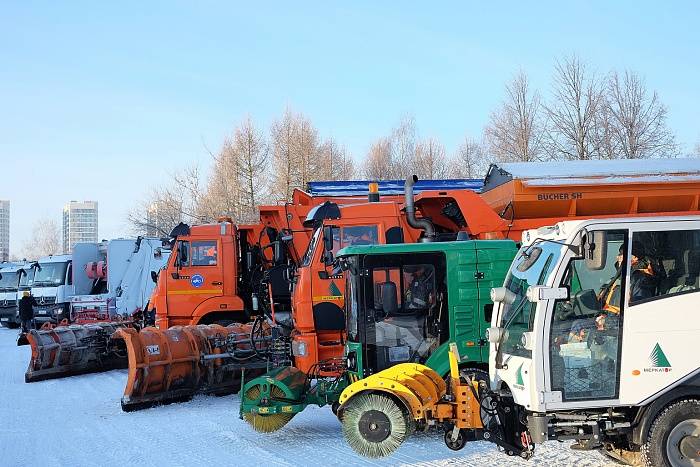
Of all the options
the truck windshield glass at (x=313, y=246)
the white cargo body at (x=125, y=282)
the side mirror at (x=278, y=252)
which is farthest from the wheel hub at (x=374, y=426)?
the white cargo body at (x=125, y=282)

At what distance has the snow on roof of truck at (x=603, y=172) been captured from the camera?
1119 centimetres

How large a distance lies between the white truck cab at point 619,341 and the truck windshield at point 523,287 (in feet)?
0.15

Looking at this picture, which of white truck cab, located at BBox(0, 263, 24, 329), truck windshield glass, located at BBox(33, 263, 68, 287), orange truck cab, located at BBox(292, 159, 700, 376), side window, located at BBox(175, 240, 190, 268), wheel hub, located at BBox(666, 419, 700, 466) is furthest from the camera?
white truck cab, located at BBox(0, 263, 24, 329)

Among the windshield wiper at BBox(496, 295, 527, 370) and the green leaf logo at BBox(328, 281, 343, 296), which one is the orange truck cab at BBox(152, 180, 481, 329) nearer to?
the green leaf logo at BBox(328, 281, 343, 296)

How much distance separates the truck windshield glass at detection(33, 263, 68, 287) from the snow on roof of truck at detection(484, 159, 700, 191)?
71.5 ft

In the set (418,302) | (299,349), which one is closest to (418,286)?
(418,302)

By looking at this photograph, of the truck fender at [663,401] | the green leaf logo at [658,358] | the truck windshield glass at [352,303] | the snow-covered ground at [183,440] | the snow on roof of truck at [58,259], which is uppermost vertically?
the snow on roof of truck at [58,259]

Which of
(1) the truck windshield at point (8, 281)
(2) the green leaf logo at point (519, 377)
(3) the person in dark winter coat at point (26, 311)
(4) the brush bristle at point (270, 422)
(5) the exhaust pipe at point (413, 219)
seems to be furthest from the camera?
(1) the truck windshield at point (8, 281)

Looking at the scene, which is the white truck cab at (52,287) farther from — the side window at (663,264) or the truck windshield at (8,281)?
the side window at (663,264)

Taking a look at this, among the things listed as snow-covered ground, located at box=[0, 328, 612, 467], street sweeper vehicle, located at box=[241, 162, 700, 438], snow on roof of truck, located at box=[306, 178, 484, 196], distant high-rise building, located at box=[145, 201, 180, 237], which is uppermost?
distant high-rise building, located at box=[145, 201, 180, 237]

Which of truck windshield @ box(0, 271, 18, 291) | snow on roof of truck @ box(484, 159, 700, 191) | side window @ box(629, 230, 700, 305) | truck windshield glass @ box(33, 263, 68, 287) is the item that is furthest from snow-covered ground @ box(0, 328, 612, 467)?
truck windshield @ box(0, 271, 18, 291)

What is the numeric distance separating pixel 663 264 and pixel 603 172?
5.13 meters

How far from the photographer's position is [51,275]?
95.6ft

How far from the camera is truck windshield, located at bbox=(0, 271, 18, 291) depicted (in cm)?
3403
